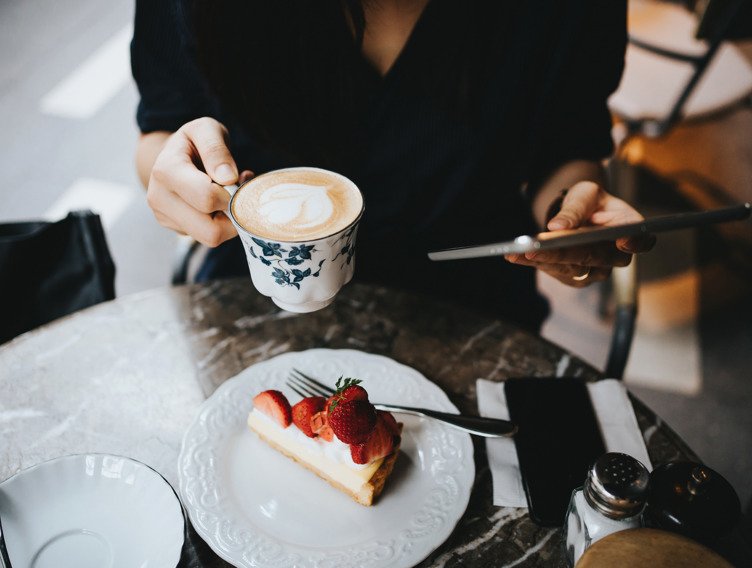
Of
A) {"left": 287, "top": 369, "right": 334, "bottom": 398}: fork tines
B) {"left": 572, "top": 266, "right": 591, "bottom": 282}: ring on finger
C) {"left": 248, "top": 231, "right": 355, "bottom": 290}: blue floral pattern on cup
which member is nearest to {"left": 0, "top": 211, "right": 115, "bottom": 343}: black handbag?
{"left": 287, "top": 369, "right": 334, "bottom": 398}: fork tines

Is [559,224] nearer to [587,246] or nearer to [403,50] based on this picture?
[587,246]

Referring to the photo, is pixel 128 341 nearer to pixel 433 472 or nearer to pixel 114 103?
pixel 433 472

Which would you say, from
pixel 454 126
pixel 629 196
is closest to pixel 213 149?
pixel 454 126

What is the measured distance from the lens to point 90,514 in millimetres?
756

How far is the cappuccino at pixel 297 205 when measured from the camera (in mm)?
722

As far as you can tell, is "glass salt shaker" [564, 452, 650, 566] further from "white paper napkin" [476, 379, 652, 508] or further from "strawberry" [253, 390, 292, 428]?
"strawberry" [253, 390, 292, 428]

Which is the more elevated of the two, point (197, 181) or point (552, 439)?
point (197, 181)

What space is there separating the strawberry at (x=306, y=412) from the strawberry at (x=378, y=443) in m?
0.09

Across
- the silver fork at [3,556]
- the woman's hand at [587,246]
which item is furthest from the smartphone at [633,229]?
the silver fork at [3,556]

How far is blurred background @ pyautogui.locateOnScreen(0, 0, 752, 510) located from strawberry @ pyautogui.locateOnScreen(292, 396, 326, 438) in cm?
130

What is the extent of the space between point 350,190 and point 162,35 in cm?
60

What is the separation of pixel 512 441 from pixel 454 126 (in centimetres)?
61

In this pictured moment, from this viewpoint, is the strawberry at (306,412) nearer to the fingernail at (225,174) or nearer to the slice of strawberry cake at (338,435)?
the slice of strawberry cake at (338,435)

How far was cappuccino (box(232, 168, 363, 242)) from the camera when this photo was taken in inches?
28.4
